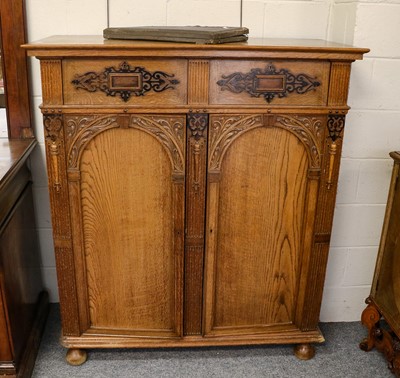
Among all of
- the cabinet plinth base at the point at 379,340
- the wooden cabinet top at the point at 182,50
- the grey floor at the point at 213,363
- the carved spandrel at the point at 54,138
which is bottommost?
the grey floor at the point at 213,363

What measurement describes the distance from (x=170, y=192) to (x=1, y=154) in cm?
68

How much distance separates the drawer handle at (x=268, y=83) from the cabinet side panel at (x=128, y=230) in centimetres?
35

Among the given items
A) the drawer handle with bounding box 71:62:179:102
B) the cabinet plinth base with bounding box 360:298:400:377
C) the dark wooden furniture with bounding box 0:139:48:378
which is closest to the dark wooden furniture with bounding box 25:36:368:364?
the drawer handle with bounding box 71:62:179:102

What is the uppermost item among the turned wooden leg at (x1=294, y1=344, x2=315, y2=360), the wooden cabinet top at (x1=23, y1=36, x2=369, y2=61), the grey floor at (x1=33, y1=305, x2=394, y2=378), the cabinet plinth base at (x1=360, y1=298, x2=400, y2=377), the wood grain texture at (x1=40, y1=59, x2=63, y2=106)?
the wooden cabinet top at (x1=23, y1=36, x2=369, y2=61)

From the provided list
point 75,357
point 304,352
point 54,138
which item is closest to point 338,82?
point 54,138

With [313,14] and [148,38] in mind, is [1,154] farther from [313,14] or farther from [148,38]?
[313,14]

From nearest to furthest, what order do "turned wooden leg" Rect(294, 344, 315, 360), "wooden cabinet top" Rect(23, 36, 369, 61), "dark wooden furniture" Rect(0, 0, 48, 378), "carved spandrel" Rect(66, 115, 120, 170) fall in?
"wooden cabinet top" Rect(23, 36, 369, 61)
"carved spandrel" Rect(66, 115, 120, 170)
"dark wooden furniture" Rect(0, 0, 48, 378)
"turned wooden leg" Rect(294, 344, 315, 360)

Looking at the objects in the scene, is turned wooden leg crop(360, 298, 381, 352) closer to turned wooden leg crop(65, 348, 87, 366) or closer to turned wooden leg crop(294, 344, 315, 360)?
turned wooden leg crop(294, 344, 315, 360)

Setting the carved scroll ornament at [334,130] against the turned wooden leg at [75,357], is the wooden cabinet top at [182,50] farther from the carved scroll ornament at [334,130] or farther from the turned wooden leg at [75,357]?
the turned wooden leg at [75,357]

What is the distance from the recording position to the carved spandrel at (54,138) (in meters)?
1.73

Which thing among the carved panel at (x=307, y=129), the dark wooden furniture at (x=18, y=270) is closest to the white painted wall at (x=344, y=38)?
the dark wooden furniture at (x=18, y=270)

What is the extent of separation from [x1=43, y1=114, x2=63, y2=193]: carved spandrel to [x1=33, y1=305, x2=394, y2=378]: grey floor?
2.73 feet

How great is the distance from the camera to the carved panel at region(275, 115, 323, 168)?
1794mm

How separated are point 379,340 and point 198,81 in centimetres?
140
